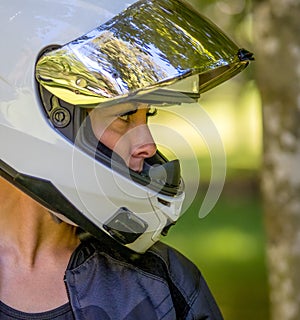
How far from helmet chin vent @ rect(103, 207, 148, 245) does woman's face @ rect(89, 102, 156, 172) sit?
4.6 inches

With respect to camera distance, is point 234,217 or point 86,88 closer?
point 86,88

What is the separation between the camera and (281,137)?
10.7ft

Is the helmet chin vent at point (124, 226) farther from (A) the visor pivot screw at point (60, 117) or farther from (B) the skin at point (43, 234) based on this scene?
(A) the visor pivot screw at point (60, 117)

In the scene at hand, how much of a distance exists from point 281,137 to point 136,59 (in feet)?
4.48

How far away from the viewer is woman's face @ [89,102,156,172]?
Result: 1.97m

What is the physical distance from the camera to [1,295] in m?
1.97

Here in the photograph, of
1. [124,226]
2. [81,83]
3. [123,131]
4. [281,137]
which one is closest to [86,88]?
[81,83]

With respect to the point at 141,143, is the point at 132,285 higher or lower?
lower

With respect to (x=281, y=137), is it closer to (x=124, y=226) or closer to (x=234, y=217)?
(x=124, y=226)

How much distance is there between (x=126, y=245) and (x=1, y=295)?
11.0 inches

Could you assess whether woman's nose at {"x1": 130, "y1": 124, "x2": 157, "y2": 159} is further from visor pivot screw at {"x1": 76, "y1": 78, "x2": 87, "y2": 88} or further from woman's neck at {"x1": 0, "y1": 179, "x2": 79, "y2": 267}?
woman's neck at {"x1": 0, "y1": 179, "x2": 79, "y2": 267}

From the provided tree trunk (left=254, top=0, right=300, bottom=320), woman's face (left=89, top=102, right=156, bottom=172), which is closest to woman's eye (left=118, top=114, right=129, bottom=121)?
woman's face (left=89, top=102, right=156, bottom=172)

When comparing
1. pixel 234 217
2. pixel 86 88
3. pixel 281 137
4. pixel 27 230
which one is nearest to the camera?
pixel 86 88

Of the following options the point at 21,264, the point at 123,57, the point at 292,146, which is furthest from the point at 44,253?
the point at 292,146
